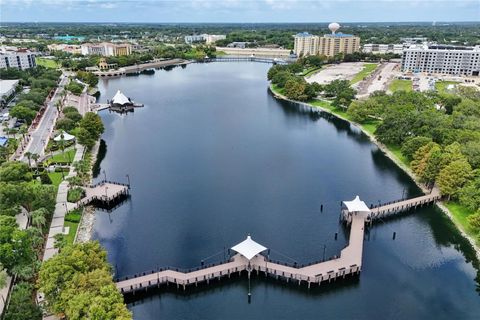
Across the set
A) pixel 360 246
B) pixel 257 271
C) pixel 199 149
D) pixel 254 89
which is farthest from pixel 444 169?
pixel 254 89

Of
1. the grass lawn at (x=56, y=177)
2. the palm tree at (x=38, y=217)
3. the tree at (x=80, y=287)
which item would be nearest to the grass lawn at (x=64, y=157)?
the grass lawn at (x=56, y=177)

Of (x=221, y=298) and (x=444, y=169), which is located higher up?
(x=444, y=169)

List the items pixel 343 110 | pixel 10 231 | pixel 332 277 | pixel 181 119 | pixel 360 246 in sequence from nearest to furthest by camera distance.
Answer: pixel 10 231, pixel 332 277, pixel 360 246, pixel 181 119, pixel 343 110

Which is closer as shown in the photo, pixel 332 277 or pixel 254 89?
pixel 332 277

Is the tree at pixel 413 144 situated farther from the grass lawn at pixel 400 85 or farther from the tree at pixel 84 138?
the grass lawn at pixel 400 85

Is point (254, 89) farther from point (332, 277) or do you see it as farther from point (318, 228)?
point (332, 277)
